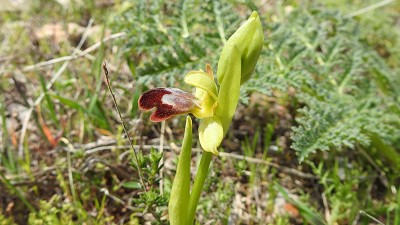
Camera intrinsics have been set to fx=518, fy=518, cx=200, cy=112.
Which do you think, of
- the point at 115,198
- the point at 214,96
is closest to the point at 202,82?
the point at 214,96

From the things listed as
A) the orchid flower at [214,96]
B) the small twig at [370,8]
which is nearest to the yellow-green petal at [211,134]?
the orchid flower at [214,96]

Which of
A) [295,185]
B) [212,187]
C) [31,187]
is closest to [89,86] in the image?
[31,187]

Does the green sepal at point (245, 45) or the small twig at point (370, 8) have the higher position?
the green sepal at point (245, 45)

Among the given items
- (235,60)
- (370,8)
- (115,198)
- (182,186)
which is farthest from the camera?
(370,8)

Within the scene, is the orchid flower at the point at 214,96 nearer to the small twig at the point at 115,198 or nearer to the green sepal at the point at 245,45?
the green sepal at the point at 245,45

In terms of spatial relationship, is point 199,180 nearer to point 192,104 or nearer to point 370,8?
point 192,104

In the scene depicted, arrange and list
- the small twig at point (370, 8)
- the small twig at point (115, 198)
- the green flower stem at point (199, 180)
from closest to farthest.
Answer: the green flower stem at point (199, 180), the small twig at point (115, 198), the small twig at point (370, 8)

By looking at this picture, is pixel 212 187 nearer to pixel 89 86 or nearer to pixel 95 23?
pixel 89 86
